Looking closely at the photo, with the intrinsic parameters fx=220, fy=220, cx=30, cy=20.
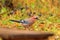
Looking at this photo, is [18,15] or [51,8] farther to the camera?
[51,8]

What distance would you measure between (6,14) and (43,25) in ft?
5.23

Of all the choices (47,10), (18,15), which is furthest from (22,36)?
(47,10)

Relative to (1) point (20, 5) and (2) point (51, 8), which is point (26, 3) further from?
(2) point (51, 8)

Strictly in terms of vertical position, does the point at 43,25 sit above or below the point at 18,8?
below

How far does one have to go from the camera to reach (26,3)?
29.0 ft

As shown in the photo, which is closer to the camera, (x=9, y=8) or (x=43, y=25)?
(x=43, y=25)

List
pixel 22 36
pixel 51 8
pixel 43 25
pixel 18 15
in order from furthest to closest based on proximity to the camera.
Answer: pixel 51 8
pixel 18 15
pixel 43 25
pixel 22 36

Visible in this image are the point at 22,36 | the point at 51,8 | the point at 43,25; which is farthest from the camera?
the point at 51,8

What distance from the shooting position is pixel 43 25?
7.64 m

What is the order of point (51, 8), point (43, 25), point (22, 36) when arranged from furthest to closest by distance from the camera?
1. point (51, 8)
2. point (43, 25)
3. point (22, 36)

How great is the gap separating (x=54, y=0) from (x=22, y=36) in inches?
290

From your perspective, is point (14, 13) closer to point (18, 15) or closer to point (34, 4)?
point (18, 15)

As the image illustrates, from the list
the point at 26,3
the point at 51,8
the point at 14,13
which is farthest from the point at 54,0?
the point at 14,13

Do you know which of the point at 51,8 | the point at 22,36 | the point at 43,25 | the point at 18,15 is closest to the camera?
the point at 22,36
